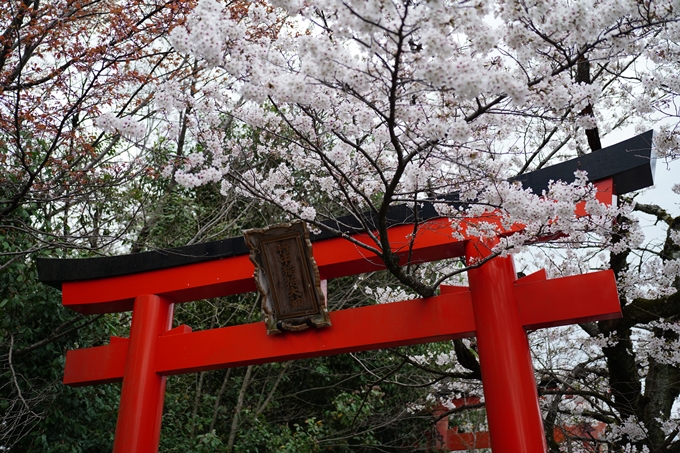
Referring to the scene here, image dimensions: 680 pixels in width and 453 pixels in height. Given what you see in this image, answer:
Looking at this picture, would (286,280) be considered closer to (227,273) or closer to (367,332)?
(227,273)

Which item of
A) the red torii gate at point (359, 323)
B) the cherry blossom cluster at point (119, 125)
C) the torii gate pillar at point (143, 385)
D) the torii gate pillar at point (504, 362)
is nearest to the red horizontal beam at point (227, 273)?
the red torii gate at point (359, 323)

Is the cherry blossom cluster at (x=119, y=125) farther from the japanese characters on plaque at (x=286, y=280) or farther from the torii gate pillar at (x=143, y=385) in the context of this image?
the torii gate pillar at (x=143, y=385)

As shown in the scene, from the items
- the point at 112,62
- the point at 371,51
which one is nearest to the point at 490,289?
the point at 371,51

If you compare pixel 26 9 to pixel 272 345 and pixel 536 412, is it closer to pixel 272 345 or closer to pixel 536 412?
pixel 272 345

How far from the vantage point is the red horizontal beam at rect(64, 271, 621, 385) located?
369cm

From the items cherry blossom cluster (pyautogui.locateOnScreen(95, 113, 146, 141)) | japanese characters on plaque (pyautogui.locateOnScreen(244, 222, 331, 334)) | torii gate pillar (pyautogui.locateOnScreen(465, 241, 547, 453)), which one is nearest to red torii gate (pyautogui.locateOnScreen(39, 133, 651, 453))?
torii gate pillar (pyautogui.locateOnScreen(465, 241, 547, 453))

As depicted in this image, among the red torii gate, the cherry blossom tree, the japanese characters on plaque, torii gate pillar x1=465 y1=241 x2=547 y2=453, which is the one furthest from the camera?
the japanese characters on plaque

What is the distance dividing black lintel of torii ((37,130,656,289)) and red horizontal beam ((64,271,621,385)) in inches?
24.0

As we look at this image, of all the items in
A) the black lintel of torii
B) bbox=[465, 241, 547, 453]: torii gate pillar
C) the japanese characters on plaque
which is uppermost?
the black lintel of torii

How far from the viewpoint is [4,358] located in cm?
539

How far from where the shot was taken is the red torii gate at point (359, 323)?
12.0 feet

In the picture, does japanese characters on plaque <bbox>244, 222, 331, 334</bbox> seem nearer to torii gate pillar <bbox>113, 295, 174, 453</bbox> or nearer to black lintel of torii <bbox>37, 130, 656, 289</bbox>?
black lintel of torii <bbox>37, 130, 656, 289</bbox>

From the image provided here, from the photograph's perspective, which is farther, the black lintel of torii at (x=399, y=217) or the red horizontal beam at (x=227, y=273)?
Answer: the red horizontal beam at (x=227, y=273)

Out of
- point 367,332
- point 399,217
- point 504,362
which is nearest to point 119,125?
point 399,217
